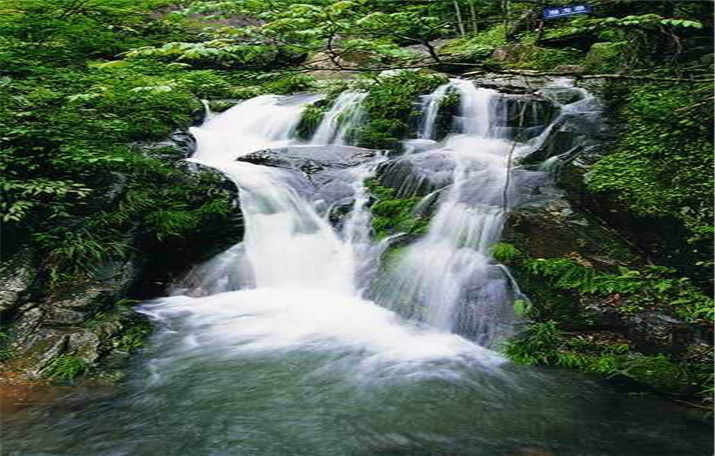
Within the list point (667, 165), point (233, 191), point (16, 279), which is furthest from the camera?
point (233, 191)

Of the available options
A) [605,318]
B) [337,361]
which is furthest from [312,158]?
[605,318]

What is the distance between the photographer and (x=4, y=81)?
16.8ft

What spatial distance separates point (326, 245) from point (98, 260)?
263cm

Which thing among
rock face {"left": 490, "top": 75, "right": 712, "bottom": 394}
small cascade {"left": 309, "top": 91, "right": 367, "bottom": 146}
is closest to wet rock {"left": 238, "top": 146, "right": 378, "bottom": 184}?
small cascade {"left": 309, "top": 91, "right": 367, "bottom": 146}

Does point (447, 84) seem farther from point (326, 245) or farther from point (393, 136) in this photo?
point (326, 245)

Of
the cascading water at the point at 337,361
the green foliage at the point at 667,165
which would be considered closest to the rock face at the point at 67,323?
the cascading water at the point at 337,361

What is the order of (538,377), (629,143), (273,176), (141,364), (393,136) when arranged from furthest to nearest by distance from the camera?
(393,136)
(273,176)
(629,143)
(141,364)
(538,377)

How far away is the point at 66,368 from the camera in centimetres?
474

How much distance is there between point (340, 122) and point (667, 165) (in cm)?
561

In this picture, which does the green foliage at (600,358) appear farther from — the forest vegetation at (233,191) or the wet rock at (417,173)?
the wet rock at (417,173)

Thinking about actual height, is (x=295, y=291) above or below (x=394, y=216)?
below

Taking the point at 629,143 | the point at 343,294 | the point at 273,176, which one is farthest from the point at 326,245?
the point at 629,143

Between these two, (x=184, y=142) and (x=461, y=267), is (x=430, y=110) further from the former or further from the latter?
(x=461, y=267)

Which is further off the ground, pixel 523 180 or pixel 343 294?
pixel 523 180
